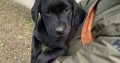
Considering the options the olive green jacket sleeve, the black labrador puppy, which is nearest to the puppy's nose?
the black labrador puppy

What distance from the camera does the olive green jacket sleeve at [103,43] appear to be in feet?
5.64

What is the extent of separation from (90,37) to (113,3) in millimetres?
251

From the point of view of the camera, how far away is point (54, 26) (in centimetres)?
216

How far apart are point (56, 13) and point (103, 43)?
1.89 ft

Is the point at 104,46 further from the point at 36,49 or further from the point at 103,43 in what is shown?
the point at 36,49

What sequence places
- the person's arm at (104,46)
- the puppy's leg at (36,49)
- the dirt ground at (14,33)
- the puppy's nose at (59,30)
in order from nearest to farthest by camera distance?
the person's arm at (104,46) < the puppy's nose at (59,30) < the puppy's leg at (36,49) < the dirt ground at (14,33)

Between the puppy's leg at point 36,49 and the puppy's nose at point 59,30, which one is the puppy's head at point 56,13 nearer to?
the puppy's nose at point 59,30

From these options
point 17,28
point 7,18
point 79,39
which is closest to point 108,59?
point 79,39

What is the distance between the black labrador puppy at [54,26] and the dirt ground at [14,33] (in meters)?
1.82

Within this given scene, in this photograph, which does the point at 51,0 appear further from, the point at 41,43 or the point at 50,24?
the point at 41,43

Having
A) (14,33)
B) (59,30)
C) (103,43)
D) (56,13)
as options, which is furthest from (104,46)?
(14,33)

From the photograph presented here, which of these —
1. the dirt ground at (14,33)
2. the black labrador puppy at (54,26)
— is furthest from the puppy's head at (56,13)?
the dirt ground at (14,33)

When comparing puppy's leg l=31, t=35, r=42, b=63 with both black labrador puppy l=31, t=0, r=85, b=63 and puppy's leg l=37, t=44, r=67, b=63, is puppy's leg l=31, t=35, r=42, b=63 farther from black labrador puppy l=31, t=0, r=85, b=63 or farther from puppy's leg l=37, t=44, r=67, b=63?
puppy's leg l=37, t=44, r=67, b=63

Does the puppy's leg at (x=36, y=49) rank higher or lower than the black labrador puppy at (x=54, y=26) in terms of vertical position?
lower
